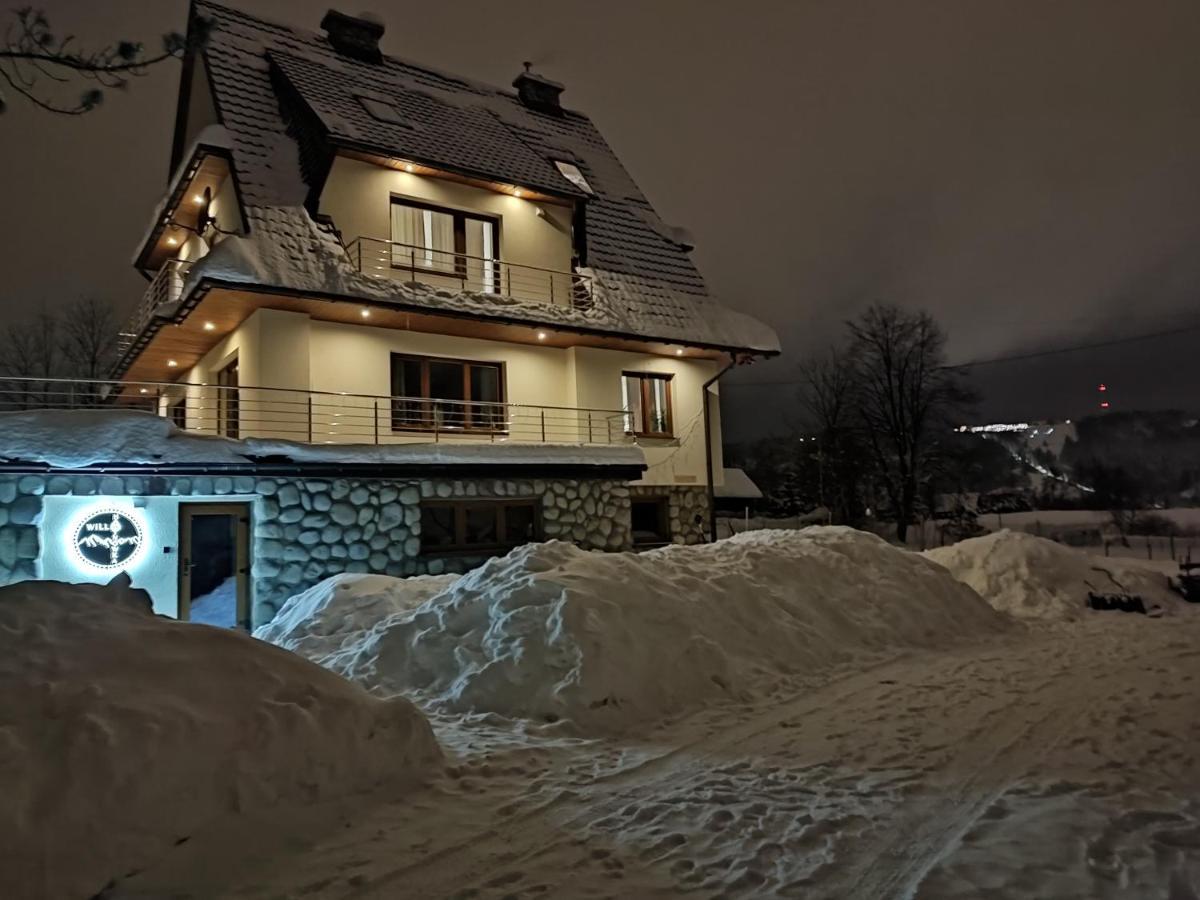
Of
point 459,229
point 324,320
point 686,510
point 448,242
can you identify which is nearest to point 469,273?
point 448,242

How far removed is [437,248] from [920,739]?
514 inches

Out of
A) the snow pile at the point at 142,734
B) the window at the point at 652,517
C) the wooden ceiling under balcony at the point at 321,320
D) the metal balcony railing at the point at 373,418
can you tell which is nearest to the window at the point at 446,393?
the metal balcony railing at the point at 373,418

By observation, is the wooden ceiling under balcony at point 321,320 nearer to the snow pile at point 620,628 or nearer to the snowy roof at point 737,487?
the snow pile at point 620,628

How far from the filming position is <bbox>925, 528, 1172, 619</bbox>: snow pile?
13.3 meters

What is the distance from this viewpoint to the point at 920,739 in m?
5.56

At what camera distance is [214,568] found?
15625 mm

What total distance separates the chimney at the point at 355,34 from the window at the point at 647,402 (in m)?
10.2

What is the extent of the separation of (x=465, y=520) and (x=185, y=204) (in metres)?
10.1

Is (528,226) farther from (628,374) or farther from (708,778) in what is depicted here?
(708,778)

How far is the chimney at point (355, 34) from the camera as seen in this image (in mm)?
17781

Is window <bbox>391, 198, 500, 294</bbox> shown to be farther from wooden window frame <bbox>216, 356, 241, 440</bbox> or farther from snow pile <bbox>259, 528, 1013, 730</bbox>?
snow pile <bbox>259, 528, 1013, 730</bbox>

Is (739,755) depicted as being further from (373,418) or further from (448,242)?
(448,242)

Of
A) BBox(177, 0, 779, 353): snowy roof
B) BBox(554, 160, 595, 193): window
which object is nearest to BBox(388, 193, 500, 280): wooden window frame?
BBox(177, 0, 779, 353): snowy roof

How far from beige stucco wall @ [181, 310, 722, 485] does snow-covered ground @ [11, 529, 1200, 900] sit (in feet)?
13.5
